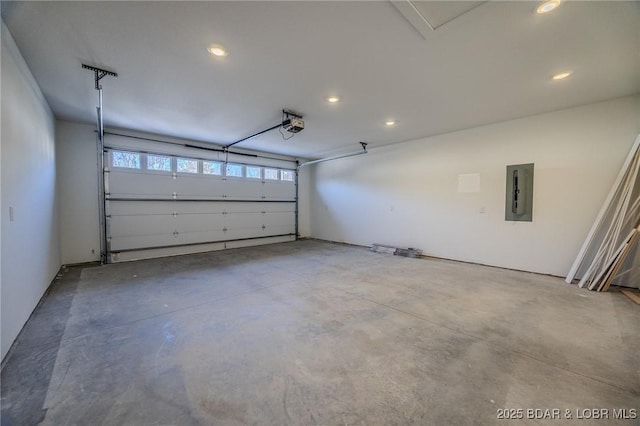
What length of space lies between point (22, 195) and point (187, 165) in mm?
3929

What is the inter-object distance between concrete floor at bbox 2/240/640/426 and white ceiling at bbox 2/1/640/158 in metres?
2.77

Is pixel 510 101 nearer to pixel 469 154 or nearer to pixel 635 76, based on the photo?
pixel 635 76

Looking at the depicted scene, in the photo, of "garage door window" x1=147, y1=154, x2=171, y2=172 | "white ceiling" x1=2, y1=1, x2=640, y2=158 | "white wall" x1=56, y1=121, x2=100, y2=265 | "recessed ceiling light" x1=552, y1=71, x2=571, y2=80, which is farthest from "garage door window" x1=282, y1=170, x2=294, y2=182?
"recessed ceiling light" x1=552, y1=71, x2=571, y2=80

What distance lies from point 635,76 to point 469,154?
7.68 feet

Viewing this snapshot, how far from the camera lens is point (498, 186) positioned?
4887mm

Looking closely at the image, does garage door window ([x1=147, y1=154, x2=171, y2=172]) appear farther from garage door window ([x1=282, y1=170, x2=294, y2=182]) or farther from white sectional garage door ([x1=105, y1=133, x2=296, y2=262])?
garage door window ([x1=282, y1=170, x2=294, y2=182])

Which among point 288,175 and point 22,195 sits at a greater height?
point 288,175

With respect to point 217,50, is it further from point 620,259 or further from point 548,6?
point 620,259

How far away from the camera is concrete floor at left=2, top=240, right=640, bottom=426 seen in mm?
1538

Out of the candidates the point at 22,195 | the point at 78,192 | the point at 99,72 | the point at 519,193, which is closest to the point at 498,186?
the point at 519,193

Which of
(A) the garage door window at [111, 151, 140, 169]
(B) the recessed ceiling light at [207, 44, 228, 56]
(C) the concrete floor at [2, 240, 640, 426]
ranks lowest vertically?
(C) the concrete floor at [2, 240, 640, 426]

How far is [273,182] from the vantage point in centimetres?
819

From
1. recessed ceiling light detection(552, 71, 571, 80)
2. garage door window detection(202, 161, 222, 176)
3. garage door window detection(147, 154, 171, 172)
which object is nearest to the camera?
recessed ceiling light detection(552, 71, 571, 80)

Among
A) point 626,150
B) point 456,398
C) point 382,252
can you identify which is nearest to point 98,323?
point 456,398
